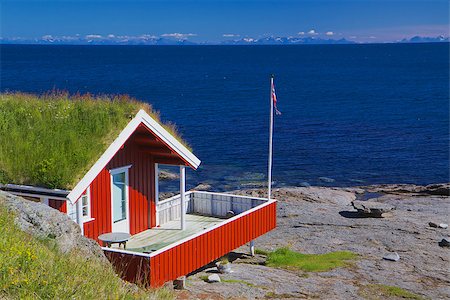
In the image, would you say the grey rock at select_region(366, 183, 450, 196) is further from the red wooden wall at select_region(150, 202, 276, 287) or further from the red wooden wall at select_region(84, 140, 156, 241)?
the red wooden wall at select_region(84, 140, 156, 241)

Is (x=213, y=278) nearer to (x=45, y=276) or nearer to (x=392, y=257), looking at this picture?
(x=392, y=257)

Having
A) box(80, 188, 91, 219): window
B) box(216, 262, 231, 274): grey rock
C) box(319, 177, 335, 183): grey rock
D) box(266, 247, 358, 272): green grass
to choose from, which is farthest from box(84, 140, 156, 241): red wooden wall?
box(319, 177, 335, 183): grey rock

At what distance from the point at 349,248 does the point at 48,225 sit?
17.4 metres

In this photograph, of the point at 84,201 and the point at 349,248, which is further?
the point at 349,248

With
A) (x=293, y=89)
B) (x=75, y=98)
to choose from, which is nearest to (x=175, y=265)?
(x=75, y=98)

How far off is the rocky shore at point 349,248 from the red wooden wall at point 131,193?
2737mm

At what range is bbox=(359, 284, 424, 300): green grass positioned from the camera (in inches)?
826

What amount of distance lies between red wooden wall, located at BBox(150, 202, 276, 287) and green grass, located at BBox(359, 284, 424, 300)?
14.1 feet

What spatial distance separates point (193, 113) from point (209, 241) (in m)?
67.3

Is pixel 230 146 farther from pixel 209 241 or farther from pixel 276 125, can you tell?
pixel 209 241

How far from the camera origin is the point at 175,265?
18.1 m

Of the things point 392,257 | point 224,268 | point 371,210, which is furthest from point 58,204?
point 371,210

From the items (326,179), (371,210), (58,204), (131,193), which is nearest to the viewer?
(58,204)

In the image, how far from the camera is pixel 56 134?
18.9m
